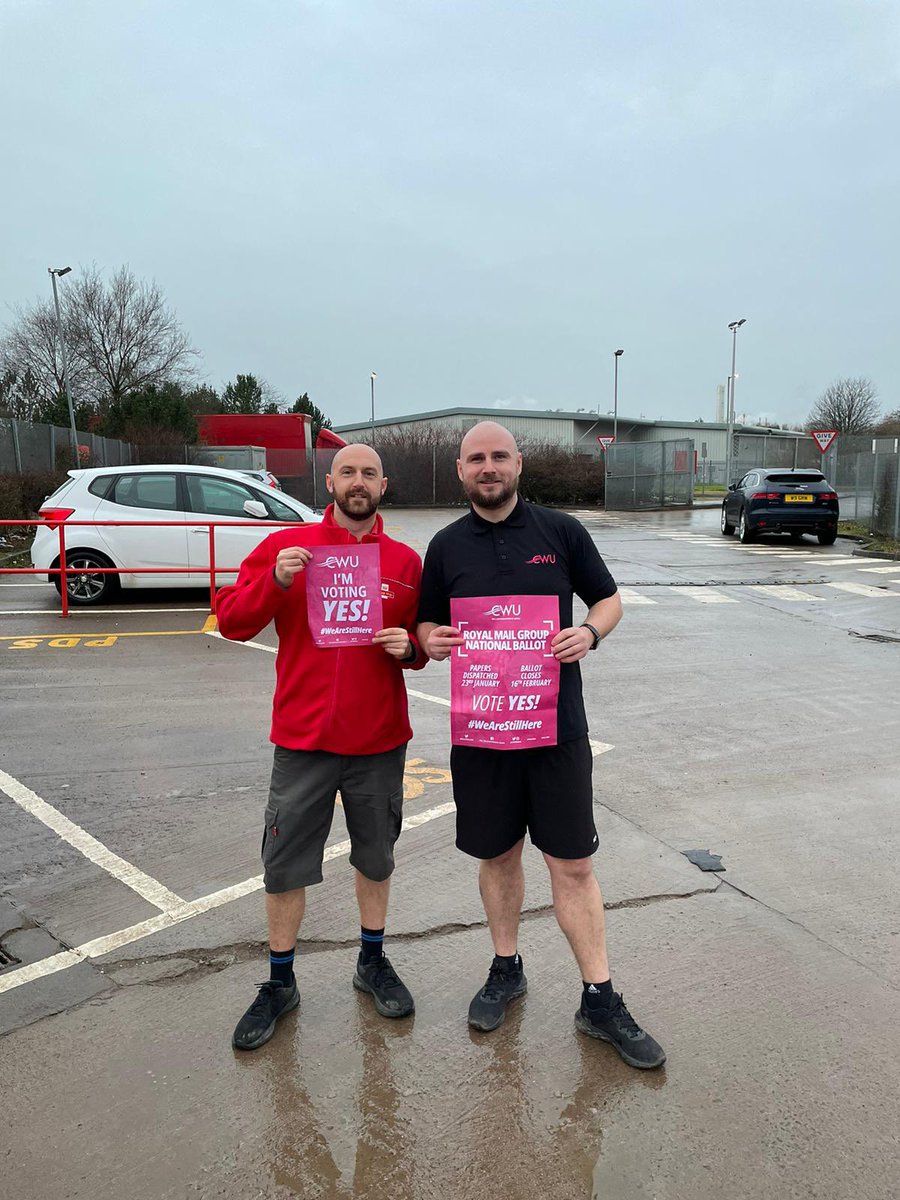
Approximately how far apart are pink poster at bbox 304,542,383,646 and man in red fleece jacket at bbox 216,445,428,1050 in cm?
4

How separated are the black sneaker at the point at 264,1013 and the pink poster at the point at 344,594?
44.1 inches

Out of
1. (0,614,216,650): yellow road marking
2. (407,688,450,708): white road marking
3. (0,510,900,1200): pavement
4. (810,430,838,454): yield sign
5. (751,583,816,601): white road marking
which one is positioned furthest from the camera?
(810,430,838,454): yield sign

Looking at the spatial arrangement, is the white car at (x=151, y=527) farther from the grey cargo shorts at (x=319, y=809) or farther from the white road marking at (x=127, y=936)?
the grey cargo shorts at (x=319, y=809)

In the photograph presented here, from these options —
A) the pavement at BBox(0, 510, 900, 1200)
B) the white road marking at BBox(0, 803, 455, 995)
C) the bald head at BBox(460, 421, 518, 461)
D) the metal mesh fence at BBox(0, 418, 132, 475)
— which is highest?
the metal mesh fence at BBox(0, 418, 132, 475)

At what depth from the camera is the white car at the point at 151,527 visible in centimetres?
1086

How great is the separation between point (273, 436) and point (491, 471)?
37793 millimetres

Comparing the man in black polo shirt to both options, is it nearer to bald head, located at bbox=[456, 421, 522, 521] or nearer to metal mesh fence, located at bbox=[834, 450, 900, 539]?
bald head, located at bbox=[456, 421, 522, 521]

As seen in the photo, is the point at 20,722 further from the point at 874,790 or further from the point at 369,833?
the point at 874,790

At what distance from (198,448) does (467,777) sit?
34361mm

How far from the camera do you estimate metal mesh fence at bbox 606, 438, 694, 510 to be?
34.8 m

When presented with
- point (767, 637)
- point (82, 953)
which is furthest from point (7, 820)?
point (767, 637)

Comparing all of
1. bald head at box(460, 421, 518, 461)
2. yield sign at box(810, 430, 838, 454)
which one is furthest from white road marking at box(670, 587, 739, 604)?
yield sign at box(810, 430, 838, 454)

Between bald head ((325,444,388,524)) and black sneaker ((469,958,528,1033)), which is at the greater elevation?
bald head ((325,444,388,524))

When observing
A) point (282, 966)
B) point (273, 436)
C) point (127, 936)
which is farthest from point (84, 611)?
point (273, 436)
